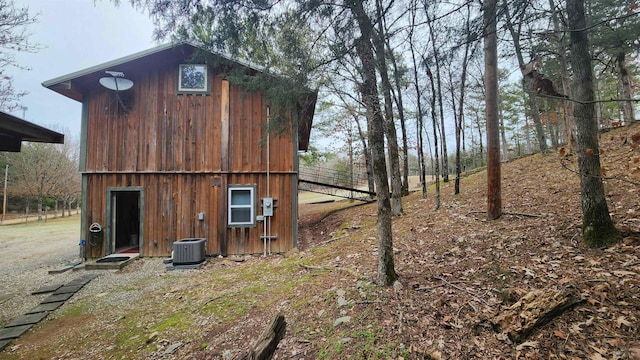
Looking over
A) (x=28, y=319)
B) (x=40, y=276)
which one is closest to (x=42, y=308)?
(x=28, y=319)

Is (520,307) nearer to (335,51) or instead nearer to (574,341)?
(574,341)

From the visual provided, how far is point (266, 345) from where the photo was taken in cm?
204

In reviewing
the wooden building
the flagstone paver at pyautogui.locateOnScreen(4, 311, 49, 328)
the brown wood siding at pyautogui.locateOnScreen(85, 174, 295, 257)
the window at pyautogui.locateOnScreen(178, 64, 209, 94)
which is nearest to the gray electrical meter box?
the wooden building

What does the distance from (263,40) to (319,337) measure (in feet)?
14.6

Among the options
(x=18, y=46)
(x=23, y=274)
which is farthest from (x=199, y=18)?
(x=23, y=274)

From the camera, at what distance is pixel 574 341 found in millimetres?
2221

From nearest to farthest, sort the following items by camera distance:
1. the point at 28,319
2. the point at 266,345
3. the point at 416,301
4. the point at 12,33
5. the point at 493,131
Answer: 1. the point at 266,345
2. the point at 416,301
3. the point at 28,319
4. the point at 493,131
5. the point at 12,33

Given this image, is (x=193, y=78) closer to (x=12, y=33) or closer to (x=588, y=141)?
(x=12, y=33)

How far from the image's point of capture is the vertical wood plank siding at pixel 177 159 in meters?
8.08

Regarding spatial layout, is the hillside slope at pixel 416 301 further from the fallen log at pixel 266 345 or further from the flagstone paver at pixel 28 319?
the fallen log at pixel 266 345

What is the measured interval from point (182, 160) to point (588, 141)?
362 inches

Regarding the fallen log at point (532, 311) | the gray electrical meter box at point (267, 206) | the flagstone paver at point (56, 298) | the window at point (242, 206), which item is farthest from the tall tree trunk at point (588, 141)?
the flagstone paver at point (56, 298)

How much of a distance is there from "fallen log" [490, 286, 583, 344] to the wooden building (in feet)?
21.4

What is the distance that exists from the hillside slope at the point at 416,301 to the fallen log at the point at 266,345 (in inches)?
31.5
